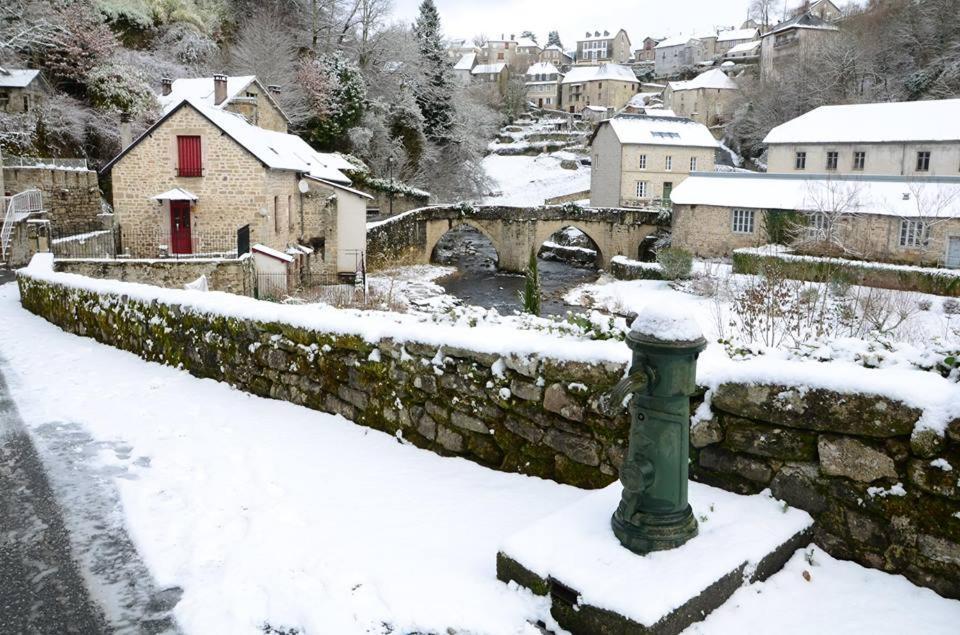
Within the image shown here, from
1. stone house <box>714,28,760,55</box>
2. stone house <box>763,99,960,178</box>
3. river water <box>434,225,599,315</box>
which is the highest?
stone house <box>714,28,760,55</box>

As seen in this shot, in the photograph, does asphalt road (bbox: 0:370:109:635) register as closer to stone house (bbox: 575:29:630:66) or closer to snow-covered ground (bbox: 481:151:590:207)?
snow-covered ground (bbox: 481:151:590:207)

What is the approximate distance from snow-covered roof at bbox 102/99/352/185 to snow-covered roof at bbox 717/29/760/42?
231ft

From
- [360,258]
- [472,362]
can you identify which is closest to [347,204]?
[360,258]

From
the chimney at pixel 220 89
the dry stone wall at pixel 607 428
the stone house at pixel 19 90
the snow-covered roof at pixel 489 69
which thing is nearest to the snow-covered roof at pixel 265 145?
the chimney at pixel 220 89

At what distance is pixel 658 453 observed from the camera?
3369mm

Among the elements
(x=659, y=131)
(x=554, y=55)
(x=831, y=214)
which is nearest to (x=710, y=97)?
(x=659, y=131)

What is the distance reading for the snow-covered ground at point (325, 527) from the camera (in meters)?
3.26

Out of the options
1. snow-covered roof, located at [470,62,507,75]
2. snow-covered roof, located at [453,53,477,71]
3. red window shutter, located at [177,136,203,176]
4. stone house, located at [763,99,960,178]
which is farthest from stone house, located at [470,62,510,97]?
red window shutter, located at [177,136,203,176]

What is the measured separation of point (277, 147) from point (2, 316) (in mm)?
16764

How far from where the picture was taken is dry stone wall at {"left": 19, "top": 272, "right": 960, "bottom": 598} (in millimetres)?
3223

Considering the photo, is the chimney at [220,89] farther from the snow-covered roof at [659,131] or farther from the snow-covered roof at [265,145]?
the snow-covered roof at [659,131]

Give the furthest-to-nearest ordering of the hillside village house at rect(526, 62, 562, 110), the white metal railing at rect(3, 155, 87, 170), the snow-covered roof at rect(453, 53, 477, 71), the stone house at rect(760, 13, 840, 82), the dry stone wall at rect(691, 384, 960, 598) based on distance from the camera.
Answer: the snow-covered roof at rect(453, 53, 477, 71) < the hillside village house at rect(526, 62, 562, 110) < the stone house at rect(760, 13, 840, 82) < the white metal railing at rect(3, 155, 87, 170) < the dry stone wall at rect(691, 384, 960, 598)

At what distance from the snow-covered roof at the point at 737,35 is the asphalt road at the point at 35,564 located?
313 ft

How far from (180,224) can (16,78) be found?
11700 millimetres
